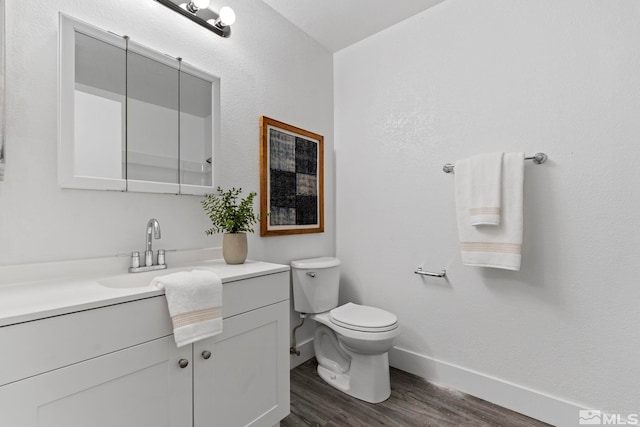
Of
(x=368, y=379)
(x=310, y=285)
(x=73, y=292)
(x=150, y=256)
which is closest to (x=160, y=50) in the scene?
(x=150, y=256)

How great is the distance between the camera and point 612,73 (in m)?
1.40

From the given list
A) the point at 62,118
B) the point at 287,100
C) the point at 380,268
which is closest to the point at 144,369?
the point at 62,118

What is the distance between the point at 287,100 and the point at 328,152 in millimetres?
547

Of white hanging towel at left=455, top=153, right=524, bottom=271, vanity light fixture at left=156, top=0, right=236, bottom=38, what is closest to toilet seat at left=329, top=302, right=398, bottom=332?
white hanging towel at left=455, top=153, right=524, bottom=271

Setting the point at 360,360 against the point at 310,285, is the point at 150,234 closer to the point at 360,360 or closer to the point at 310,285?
the point at 310,285

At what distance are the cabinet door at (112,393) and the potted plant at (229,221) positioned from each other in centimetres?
51

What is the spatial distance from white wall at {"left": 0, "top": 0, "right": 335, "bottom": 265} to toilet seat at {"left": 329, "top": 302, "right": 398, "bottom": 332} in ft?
1.65

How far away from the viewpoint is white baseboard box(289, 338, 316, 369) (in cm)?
204

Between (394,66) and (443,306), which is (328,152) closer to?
(394,66)

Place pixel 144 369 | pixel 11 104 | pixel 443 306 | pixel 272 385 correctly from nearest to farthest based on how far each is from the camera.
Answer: pixel 144 369, pixel 11 104, pixel 272 385, pixel 443 306

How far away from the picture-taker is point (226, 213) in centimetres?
149

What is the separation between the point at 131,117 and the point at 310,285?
136cm

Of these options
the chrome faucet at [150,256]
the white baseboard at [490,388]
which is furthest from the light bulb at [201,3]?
the white baseboard at [490,388]

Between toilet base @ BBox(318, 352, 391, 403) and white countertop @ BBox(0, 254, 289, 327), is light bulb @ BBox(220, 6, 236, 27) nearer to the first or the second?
white countertop @ BBox(0, 254, 289, 327)
